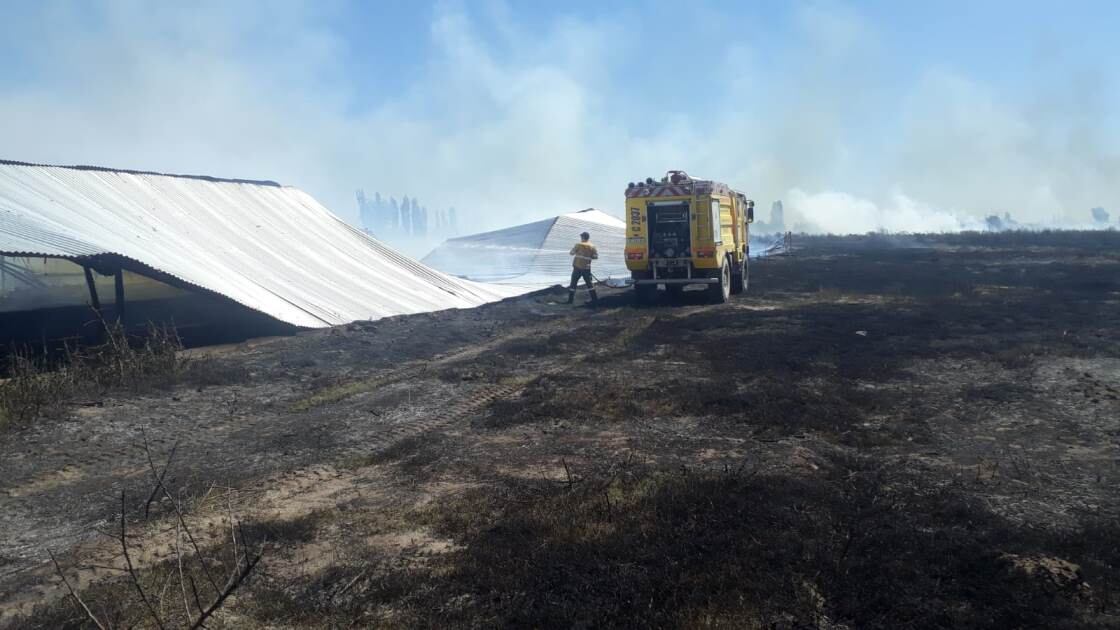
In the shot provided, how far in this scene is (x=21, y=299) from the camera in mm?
16000

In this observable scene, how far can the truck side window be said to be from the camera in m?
15.6

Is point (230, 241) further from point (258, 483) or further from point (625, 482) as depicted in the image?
point (625, 482)

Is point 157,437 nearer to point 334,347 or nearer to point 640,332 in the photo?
point 334,347

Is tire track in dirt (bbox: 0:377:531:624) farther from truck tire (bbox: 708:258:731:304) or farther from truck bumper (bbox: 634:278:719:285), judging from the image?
truck tire (bbox: 708:258:731:304)

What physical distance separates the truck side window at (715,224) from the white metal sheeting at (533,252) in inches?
381

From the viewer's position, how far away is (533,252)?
29.1 metres

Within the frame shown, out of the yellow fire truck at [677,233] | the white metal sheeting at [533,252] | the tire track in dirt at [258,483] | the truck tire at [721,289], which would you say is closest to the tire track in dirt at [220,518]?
the tire track in dirt at [258,483]

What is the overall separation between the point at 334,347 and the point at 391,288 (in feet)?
18.1

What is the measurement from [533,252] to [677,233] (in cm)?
1360

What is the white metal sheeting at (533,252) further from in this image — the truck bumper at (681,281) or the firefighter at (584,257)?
the truck bumper at (681,281)

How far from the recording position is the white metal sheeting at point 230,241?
1252 cm

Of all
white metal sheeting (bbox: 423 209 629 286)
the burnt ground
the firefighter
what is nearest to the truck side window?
the firefighter

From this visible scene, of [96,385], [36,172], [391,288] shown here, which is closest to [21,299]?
[36,172]

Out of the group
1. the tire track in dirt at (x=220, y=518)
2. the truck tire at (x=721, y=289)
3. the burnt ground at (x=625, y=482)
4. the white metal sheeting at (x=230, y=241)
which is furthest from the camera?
the truck tire at (x=721, y=289)
